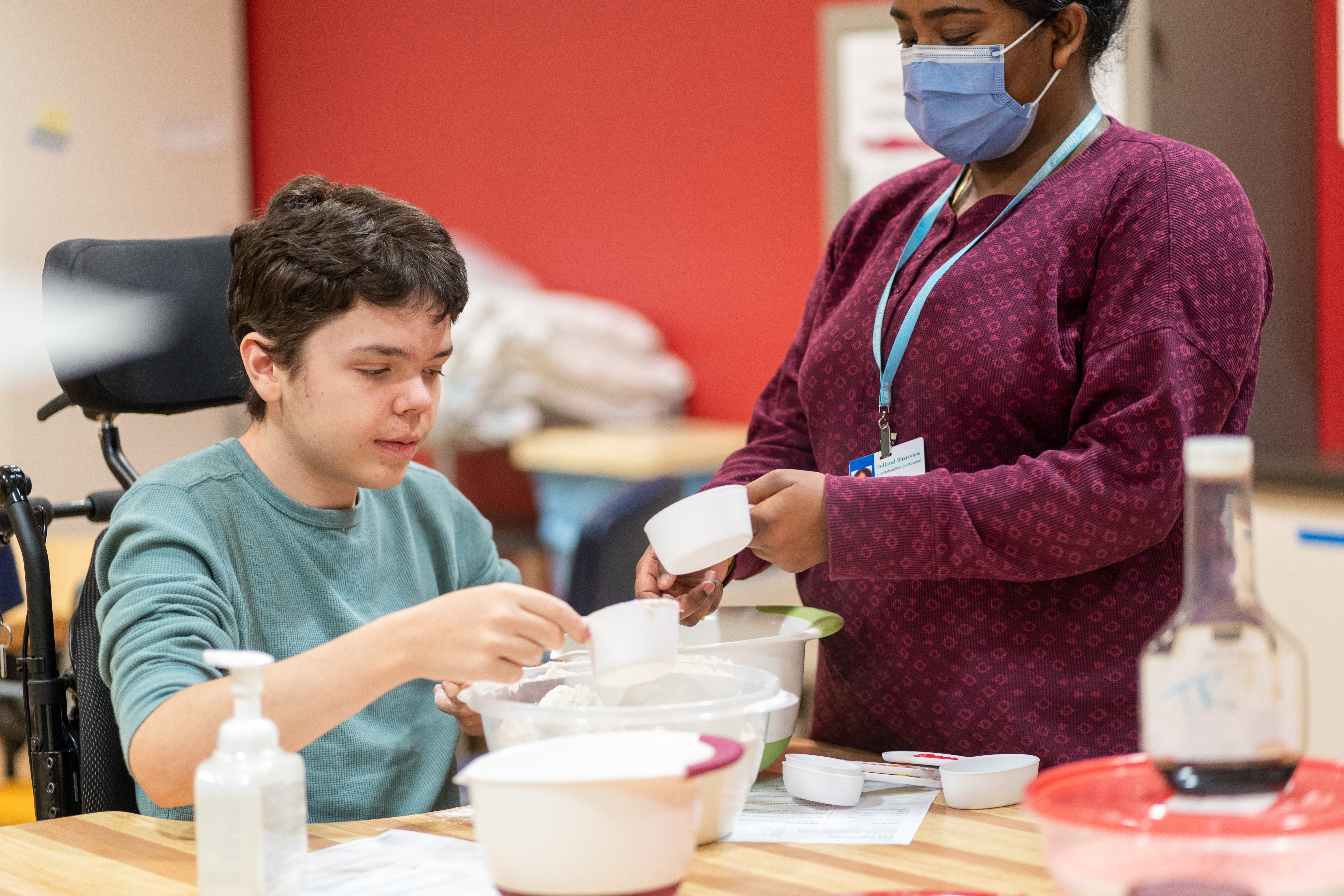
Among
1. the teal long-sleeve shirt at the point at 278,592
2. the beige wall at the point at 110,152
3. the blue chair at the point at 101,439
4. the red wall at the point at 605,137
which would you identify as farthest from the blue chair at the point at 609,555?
the beige wall at the point at 110,152

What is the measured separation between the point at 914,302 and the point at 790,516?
0.28m

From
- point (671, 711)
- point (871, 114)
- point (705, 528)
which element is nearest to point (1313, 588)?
point (871, 114)

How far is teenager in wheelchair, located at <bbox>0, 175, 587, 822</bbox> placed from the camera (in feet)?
3.69

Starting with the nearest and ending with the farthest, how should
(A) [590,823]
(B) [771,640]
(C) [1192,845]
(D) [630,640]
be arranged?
(C) [1192,845] → (A) [590,823] → (D) [630,640] → (B) [771,640]

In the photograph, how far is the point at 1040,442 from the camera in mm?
1337

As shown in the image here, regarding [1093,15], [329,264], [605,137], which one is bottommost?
[329,264]

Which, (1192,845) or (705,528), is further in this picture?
(705,528)

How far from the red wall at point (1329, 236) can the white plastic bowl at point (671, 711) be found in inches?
83.9

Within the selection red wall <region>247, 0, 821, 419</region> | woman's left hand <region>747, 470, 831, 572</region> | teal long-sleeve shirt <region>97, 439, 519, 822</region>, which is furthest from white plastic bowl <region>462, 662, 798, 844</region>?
red wall <region>247, 0, 821, 419</region>

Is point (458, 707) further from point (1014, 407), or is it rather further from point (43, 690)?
point (1014, 407)

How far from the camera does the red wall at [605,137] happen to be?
3.73 meters

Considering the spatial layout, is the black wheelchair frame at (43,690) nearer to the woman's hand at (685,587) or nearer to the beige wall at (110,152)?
the woman's hand at (685,587)

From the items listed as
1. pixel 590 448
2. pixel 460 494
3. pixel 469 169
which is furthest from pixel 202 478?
pixel 469 169

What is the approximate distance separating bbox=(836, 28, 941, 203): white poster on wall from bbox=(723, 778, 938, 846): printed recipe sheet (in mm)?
2184
